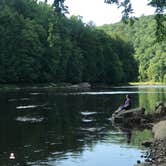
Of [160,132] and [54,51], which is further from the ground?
[54,51]

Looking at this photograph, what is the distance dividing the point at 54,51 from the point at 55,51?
0.47m

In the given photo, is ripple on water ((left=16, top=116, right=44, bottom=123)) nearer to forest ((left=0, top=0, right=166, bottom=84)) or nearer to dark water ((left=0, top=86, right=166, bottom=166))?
dark water ((left=0, top=86, right=166, bottom=166))

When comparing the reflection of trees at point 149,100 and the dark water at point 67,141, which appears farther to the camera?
the reflection of trees at point 149,100

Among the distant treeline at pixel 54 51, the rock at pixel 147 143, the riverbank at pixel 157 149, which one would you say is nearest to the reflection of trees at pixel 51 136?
the rock at pixel 147 143

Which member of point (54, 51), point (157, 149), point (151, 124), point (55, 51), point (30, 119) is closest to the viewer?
point (157, 149)

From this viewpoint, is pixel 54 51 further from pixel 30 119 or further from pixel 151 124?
pixel 151 124

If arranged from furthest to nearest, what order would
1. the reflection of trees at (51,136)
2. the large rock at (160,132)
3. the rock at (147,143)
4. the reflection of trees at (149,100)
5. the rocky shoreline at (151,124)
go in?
1. the reflection of trees at (149,100)
2. the large rock at (160,132)
3. the rock at (147,143)
4. the reflection of trees at (51,136)
5. the rocky shoreline at (151,124)

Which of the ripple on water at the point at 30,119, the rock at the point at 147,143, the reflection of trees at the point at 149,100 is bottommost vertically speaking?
the reflection of trees at the point at 149,100

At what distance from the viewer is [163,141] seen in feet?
88.9

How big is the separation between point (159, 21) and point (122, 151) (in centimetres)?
853

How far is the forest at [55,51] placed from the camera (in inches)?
4970

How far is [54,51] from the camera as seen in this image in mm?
137750

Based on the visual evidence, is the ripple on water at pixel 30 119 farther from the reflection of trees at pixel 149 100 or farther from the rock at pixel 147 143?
the rock at pixel 147 143

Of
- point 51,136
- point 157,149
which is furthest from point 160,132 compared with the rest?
point 51,136
